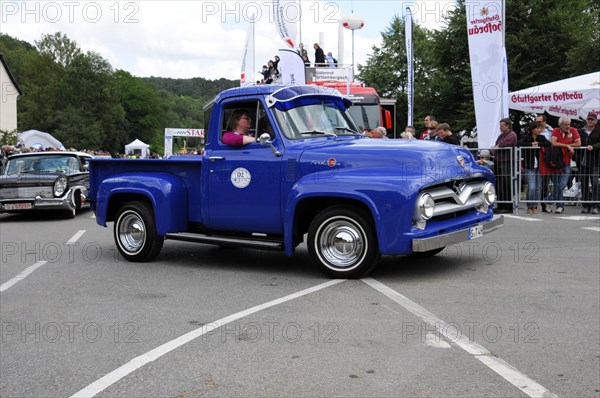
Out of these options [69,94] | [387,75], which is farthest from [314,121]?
[69,94]

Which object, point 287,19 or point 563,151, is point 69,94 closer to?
point 287,19

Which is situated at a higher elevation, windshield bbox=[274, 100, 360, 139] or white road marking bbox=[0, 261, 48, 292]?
windshield bbox=[274, 100, 360, 139]

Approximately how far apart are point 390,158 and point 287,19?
17.5 meters

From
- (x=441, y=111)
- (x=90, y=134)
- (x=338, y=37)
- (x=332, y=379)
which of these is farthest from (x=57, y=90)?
(x=332, y=379)

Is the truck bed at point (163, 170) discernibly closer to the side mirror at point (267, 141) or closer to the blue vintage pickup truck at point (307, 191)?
the blue vintage pickup truck at point (307, 191)

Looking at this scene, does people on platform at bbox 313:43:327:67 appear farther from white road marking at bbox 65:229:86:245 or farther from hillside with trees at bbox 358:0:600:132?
hillside with trees at bbox 358:0:600:132

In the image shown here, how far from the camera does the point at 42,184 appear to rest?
15859 millimetres

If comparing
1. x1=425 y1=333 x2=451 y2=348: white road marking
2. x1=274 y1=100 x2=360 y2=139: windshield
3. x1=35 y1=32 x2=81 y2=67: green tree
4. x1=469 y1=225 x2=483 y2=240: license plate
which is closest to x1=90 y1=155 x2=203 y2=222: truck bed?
x1=274 y1=100 x2=360 y2=139: windshield

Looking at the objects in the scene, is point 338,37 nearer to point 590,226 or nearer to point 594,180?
point 594,180

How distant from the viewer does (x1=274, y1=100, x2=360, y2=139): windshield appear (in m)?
8.04

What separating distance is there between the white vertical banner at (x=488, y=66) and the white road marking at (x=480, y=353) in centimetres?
1068

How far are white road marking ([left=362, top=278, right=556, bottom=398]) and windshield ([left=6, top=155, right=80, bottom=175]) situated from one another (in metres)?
12.1

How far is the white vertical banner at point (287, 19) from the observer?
2355 cm

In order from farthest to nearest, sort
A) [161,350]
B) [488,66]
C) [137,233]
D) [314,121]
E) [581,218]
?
[488,66] → [581,218] → [137,233] → [314,121] → [161,350]
